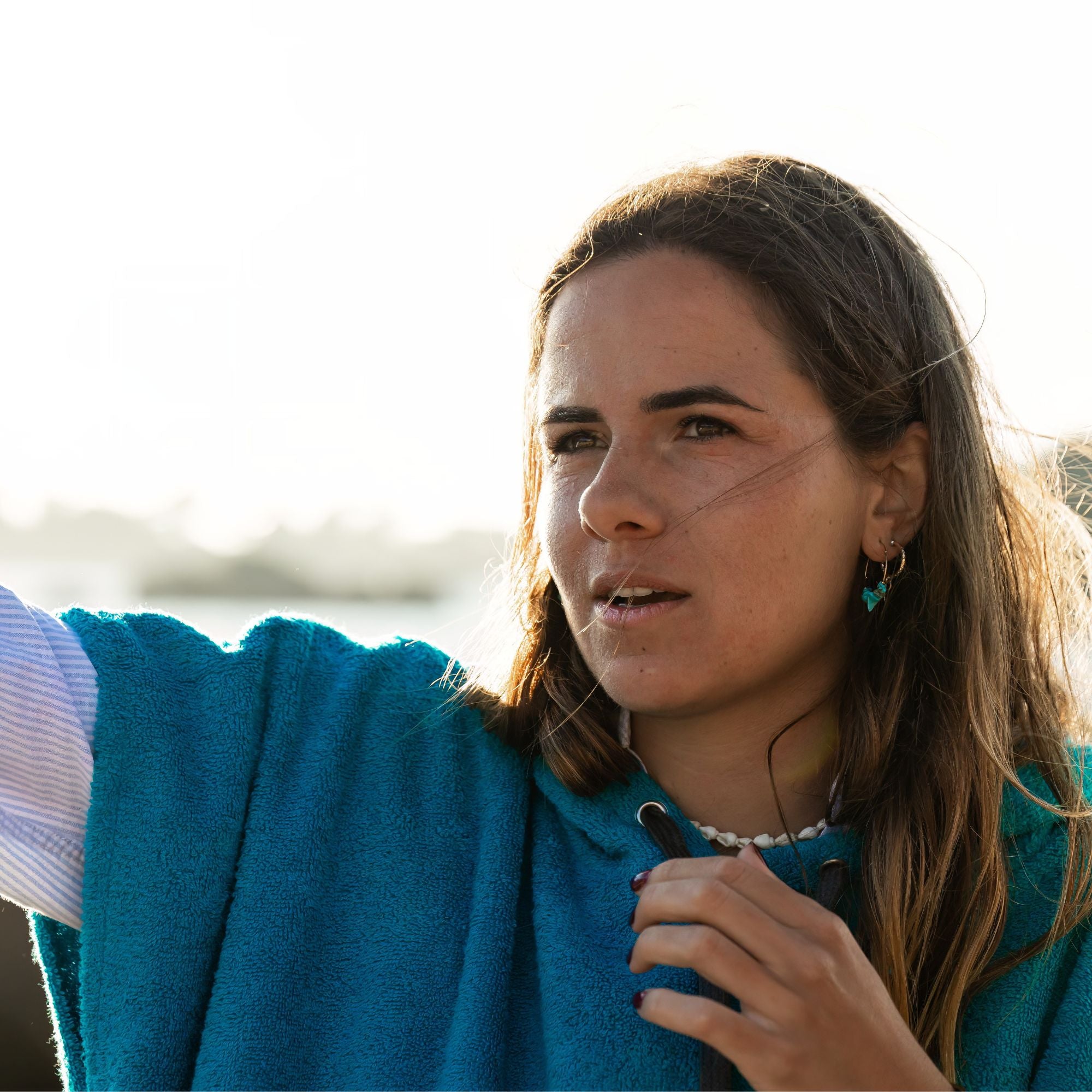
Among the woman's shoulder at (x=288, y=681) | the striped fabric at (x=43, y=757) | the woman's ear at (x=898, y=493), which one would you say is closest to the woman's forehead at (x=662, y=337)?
the woman's ear at (x=898, y=493)

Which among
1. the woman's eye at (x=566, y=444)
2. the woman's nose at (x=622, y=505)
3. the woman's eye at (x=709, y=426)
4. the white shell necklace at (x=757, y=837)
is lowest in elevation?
the white shell necklace at (x=757, y=837)

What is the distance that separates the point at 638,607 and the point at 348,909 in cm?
50

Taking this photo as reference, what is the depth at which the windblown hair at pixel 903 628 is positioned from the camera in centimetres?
145

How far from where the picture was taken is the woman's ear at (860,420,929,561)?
5.31 ft

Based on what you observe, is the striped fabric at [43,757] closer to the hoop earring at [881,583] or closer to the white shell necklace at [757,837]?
the white shell necklace at [757,837]

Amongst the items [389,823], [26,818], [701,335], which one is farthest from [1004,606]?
[26,818]

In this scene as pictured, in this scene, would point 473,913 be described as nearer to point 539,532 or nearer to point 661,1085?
point 661,1085

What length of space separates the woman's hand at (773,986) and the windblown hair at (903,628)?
0.85 feet

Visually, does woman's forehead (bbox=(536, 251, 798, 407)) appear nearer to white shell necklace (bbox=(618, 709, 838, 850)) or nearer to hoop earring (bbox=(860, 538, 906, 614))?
hoop earring (bbox=(860, 538, 906, 614))

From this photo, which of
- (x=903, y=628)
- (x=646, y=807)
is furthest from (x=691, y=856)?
(x=903, y=628)

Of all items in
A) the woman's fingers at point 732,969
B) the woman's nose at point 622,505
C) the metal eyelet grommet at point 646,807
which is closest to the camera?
the woman's fingers at point 732,969

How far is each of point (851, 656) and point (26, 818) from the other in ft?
3.42

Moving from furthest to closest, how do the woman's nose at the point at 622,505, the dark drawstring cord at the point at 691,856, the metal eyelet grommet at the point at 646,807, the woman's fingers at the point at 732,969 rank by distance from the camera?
1. the metal eyelet grommet at the point at 646,807
2. the woman's nose at the point at 622,505
3. the dark drawstring cord at the point at 691,856
4. the woman's fingers at the point at 732,969

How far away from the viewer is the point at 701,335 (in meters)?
1.49
